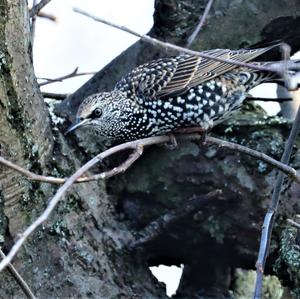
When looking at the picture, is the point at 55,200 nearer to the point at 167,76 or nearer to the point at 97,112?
the point at 97,112

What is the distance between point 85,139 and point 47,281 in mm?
656

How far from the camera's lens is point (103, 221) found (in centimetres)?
312

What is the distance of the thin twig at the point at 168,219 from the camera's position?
2969 millimetres

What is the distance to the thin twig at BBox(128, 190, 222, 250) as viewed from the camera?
9.74ft

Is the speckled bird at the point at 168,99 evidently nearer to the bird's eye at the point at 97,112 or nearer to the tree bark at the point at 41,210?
the bird's eye at the point at 97,112

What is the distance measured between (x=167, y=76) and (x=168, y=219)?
601 mm

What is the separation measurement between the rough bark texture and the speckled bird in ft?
0.31

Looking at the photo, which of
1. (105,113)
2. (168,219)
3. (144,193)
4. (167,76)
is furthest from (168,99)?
(168,219)

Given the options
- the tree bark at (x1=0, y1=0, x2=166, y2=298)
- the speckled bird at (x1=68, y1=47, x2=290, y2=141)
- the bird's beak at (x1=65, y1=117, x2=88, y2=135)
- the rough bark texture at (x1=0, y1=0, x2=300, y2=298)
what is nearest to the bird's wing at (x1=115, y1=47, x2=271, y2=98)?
the speckled bird at (x1=68, y1=47, x2=290, y2=141)

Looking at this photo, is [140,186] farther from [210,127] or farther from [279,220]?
[279,220]

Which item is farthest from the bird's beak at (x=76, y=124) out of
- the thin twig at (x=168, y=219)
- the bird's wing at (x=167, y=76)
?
the thin twig at (x=168, y=219)

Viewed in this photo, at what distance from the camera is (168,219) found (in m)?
3.02

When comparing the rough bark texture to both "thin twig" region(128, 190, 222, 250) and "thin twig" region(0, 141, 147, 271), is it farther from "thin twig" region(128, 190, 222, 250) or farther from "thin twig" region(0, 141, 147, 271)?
"thin twig" region(0, 141, 147, 271)

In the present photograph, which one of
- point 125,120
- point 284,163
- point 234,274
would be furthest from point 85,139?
point 284,163
